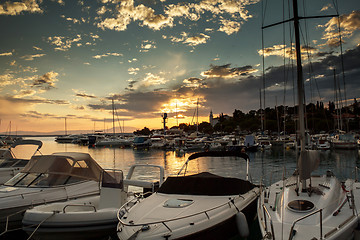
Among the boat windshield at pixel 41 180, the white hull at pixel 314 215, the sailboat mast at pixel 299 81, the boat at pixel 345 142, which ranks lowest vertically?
the boat at pixel 345 142

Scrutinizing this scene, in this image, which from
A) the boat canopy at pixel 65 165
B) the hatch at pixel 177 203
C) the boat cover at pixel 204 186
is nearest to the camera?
the hatch at pixel 177 203

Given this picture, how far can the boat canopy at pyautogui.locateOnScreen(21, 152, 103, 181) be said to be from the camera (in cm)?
996

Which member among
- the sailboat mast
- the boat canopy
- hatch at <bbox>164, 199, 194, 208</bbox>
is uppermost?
the sailboat mast

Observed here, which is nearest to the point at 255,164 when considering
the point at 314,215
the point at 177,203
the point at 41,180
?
the point at 314,215

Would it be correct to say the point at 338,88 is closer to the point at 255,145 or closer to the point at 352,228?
the point at 255,145

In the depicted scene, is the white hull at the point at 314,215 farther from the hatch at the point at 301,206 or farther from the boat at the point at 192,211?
the boat at the point at 192,211

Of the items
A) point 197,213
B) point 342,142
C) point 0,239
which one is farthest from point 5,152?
point 342,142

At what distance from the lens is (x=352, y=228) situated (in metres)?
6.10

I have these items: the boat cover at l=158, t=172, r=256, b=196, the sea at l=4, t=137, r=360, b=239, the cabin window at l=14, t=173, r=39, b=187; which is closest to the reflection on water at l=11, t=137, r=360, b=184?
the sea at l=4, t=137, r=360, b=239

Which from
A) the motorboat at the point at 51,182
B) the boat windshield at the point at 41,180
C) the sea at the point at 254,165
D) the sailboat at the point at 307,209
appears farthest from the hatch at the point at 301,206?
the boat windshield at the point at 41,180

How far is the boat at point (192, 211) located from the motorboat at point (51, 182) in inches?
128

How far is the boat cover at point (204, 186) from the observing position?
308 inches

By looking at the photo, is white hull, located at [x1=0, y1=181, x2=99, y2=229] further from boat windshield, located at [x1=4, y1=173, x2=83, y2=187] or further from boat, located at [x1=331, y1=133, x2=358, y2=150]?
boat, located at [x1=331, y1=133, x2=358, y2=150]

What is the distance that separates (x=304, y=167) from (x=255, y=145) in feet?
164
